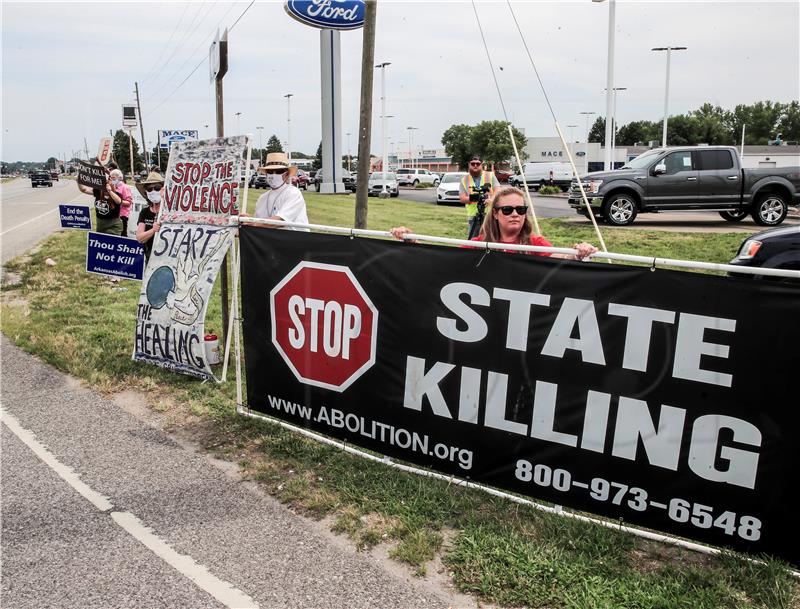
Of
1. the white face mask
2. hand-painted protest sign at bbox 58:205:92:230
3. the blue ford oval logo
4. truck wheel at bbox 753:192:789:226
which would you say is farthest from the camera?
the blue ford oval logo

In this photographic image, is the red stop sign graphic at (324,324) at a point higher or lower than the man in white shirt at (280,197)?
lower

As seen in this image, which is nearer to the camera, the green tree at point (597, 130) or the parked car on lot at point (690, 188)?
the parked car on lot at point (690, 188)

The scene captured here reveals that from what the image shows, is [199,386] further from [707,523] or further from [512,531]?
[707,523]

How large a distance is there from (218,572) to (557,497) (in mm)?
1885

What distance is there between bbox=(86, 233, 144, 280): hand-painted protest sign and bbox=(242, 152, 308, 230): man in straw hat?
2286mm

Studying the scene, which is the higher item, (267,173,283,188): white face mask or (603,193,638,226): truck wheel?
(267,173,283,188): white face mask

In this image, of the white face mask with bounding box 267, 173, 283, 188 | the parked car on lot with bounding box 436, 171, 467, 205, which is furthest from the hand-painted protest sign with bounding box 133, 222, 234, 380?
the parked car on lot with bounding box 436, 171, 467, 205

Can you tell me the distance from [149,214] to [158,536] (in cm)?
519

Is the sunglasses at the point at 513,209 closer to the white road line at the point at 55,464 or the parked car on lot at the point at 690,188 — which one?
the white road line at the point at 55,464

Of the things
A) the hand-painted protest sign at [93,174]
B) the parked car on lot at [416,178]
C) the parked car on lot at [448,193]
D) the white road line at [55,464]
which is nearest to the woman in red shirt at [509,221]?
the white road line at [55,464]

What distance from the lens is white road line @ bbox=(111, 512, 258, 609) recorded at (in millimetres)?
3092

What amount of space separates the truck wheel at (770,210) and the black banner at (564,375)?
51.5ft

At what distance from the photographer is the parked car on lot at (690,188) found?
16.7m

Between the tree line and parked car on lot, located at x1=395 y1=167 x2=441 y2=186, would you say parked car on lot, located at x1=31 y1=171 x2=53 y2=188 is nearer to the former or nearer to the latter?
parked car on lot, located at x1=395 y1=167 x2=441 y2=186
